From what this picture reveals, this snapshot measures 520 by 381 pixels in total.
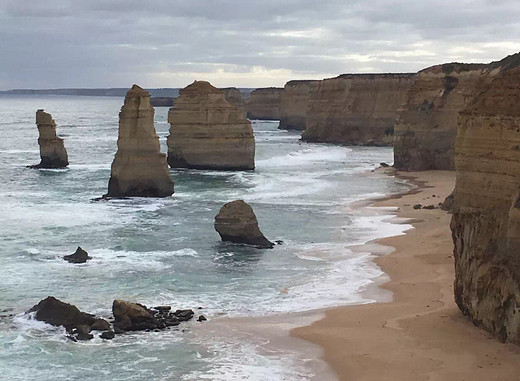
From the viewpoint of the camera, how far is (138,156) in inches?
1671

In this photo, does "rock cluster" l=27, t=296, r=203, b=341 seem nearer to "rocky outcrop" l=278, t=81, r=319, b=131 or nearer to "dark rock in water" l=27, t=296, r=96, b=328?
"dark rock in water" l=27, t=296, r=96, b=328

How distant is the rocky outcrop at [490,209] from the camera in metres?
16.4

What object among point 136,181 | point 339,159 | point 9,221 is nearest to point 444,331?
point 9,221

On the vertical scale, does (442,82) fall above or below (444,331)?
above

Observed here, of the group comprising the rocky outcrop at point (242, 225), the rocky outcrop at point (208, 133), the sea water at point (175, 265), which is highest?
the rocky outcrop at point (208, 133)

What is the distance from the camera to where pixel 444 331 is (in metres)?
18.0

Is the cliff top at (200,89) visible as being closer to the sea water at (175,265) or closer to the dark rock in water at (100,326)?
the sea water at (175,265)

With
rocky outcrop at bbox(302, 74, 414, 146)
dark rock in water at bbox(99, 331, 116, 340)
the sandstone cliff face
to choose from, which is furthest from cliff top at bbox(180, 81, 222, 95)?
dark rock in water at bbox(99, 331, 116, 340)

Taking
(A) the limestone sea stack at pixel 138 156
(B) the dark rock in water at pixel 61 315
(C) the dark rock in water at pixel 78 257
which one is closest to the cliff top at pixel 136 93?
(A) the limestone sea stack at pixel 138 156

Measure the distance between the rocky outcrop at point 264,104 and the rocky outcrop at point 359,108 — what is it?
65.8 metres

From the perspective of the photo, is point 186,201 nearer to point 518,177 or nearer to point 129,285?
point 129,285

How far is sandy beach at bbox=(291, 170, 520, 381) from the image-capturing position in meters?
15.7

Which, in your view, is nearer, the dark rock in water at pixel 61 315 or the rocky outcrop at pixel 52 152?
the dark rock in water at pixel 61 315

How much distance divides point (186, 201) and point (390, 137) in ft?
176
